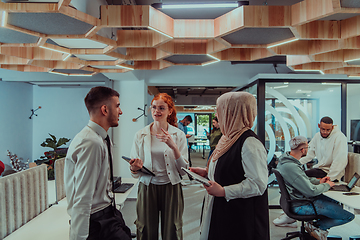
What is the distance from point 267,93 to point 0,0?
178 inches

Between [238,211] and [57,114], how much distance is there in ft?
22.2

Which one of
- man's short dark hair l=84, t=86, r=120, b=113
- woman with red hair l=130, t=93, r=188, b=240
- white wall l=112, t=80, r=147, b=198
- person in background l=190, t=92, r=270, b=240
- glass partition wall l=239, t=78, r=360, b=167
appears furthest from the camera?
white wall l=112, t=80, r=147, b=198

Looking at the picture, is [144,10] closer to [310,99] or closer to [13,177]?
[13,177]

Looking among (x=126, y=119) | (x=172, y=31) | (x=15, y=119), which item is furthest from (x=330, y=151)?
(x=15, y=119)

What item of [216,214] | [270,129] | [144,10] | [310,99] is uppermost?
[144,10]

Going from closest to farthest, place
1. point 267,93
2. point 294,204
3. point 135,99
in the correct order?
point 294,204
point 267,93
point 135,99

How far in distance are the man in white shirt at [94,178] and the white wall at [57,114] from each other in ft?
18.4

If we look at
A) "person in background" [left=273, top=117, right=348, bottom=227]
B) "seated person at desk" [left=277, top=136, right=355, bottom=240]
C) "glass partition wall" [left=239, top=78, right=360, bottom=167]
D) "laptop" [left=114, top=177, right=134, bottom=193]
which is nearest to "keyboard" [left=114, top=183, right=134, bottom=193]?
"laptop" [left=114, top=177, right=134, bottom=193]

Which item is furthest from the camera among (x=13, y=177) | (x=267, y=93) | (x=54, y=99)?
(x=54, y=99)

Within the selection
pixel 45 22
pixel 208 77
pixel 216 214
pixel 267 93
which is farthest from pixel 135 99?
pixel 216 214

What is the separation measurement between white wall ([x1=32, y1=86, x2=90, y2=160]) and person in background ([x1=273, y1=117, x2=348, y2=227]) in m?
5.73

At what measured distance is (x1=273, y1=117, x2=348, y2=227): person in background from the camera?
Result: 3.76 m

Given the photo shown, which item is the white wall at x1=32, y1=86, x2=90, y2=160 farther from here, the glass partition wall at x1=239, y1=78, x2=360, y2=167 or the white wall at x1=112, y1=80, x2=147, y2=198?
the glass partition wall at x1=239, y1=78, x2=360, y2=167

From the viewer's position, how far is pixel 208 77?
5.68 m
